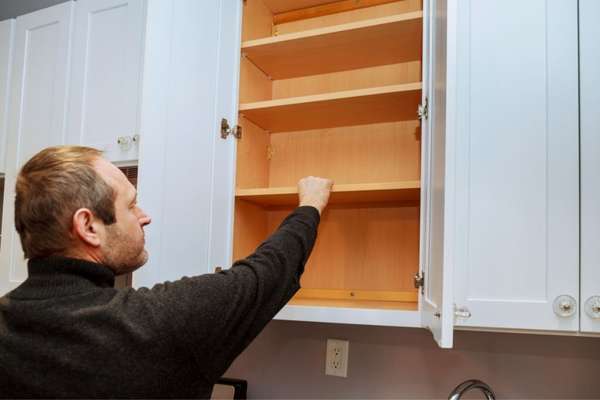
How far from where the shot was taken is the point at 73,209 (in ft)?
2.90

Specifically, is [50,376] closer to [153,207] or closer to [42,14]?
[153,207]

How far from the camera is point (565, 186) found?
46.3 inches

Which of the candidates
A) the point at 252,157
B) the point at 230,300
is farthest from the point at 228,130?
the point at 230,300

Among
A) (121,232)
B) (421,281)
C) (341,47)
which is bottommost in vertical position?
(421,281)

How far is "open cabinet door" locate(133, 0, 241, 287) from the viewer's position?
1200mm

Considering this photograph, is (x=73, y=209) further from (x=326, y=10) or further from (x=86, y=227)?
(x=326, y=10)

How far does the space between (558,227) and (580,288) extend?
0.14 m

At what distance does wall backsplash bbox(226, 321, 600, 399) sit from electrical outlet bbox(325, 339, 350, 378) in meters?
0.02

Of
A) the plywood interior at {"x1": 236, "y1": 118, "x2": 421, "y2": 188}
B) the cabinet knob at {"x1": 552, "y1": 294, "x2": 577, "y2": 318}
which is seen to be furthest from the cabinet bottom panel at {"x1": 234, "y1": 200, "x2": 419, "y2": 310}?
the cabinet knob at {"x1": 552, "y1": 294, "x2": 577, "y2": 318}

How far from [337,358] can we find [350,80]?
972mm

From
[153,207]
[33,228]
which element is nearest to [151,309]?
[33,228]

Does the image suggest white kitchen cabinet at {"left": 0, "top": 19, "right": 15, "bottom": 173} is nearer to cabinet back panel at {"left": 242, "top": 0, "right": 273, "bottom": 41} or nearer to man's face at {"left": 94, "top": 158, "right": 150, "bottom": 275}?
cabinet back panel at {"left": 242, "top": 0, "right": 273, "bottom": 41}

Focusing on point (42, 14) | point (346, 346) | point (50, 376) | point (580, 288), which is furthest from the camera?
point (42, 14)

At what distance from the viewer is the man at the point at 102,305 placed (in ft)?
2.65
